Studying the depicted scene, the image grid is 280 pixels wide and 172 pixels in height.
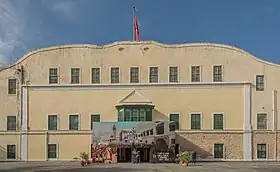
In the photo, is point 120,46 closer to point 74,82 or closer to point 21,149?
point 74,82

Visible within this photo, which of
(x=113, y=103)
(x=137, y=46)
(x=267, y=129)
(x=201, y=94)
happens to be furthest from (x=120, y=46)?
(x=267, y=129)

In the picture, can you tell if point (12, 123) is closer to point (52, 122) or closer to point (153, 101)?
point (52, 122)

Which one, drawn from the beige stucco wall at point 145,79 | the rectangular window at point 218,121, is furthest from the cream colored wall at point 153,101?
the rectangular window at point 218,121

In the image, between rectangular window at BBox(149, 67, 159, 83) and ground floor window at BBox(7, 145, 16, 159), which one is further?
ground floor window at BBox(7, 145, 16, 159)

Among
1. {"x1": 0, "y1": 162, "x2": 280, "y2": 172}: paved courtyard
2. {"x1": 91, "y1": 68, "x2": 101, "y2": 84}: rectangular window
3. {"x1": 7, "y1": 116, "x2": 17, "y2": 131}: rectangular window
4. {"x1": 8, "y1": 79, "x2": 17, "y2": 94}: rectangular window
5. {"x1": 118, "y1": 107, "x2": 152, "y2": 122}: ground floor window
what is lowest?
{"x1": 0, "y1": 162, "x2": 280, "y2": 172}: paved courtyard

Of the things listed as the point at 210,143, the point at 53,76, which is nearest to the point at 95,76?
the point at 53,76

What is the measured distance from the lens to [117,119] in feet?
182

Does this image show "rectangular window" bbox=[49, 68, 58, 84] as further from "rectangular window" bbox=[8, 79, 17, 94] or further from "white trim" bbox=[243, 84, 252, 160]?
"white trim" bbox=[243, 84, 252, 160]

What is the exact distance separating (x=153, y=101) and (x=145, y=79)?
8.46 ft

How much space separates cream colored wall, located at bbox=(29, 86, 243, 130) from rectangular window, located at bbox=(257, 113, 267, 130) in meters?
1.88

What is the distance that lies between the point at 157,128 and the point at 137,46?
9.76 metres

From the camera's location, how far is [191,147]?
5484 centimetres

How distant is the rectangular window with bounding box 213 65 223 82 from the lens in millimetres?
55594

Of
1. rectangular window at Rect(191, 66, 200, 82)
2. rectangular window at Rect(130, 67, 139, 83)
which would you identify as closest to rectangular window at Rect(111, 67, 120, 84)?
rectangular window at Rect(130, 67, 139, 83)
